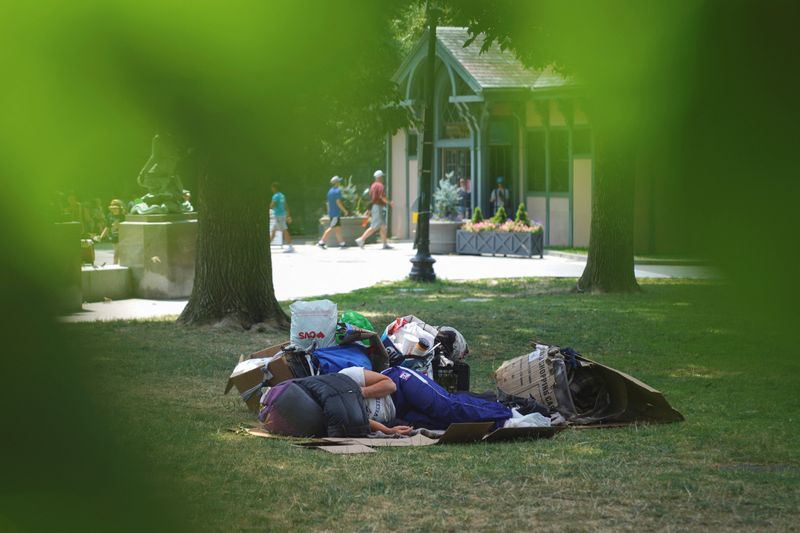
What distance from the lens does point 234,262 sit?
11.4 metres

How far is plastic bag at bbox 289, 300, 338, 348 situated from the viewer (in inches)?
263

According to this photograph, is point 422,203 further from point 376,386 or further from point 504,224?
point 376,386

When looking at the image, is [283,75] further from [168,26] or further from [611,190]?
[611,190]

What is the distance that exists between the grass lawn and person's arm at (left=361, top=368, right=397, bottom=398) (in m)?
0.55

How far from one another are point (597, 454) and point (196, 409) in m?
2.81

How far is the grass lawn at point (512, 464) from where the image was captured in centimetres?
383

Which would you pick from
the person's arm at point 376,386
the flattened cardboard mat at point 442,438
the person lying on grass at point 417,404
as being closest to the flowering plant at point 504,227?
the person lying on grass at point 417,404

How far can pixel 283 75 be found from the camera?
194cm

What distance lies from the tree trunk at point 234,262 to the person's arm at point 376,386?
5426mm

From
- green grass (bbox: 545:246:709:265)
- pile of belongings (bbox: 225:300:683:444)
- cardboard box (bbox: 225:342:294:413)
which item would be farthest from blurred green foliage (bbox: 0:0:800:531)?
cardboard box (bbox: 225:342:294:413)

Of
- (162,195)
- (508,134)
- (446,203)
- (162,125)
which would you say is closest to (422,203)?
(162,195)

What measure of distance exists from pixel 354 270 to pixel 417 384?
1470 cm

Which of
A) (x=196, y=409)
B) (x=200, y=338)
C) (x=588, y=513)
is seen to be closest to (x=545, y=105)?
(x=200, y=338)

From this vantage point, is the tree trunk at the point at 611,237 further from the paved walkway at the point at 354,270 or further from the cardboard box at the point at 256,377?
the cardboard box at the point at 256,377
